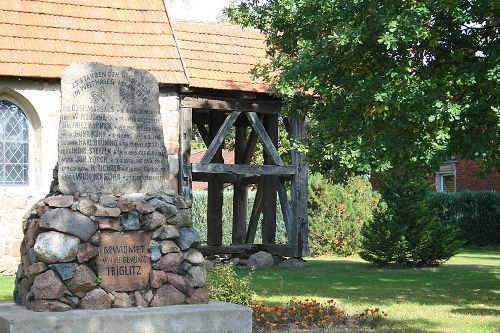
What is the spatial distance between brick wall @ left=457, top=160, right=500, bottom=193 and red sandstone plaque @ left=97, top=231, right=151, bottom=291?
25.2 m

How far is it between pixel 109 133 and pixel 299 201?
10869mm

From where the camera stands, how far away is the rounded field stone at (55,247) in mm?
8867

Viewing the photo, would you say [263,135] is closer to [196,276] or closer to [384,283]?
[384,283]

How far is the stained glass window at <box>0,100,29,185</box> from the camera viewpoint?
1767 cm

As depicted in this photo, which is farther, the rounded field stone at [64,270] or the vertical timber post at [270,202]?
the vertical timber post at [270,202]

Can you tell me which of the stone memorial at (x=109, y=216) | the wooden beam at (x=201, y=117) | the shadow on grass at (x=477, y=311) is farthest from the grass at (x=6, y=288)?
the wooden beam at (x=201, y=117)

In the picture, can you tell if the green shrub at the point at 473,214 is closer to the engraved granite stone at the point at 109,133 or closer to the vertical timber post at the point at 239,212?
the vertical timber post at the point at 239,212

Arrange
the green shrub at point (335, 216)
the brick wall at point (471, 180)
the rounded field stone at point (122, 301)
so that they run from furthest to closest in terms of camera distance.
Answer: the brick wall at point (471, 180) < the green shrub at point (335, 216) < the rounded field stone at point (122, 301)

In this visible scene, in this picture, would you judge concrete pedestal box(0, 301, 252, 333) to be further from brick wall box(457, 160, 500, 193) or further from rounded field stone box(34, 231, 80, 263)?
brick wall box(457, 160, 500, 193)

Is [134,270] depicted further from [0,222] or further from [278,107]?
[278,107]

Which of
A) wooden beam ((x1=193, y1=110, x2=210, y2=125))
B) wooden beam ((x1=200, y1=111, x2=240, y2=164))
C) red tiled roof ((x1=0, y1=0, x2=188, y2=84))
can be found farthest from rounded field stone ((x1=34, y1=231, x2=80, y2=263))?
wooden beam ((x1=193, y1=110, x2=210, y2=125))

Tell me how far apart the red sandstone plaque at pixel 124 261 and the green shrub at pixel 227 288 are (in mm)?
1262

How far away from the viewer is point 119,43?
18.6 metres

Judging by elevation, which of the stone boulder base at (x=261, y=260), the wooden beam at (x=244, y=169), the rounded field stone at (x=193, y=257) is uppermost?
the wooden beam at (x=244, y=169)
